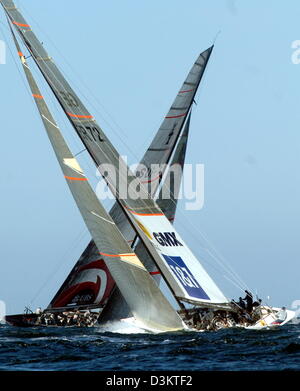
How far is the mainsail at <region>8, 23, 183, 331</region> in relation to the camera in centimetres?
2286

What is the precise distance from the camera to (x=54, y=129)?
80.1 ft

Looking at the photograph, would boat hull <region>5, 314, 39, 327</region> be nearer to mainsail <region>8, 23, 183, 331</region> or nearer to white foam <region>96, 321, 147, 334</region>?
white foam <region>96, 321, 147, 334</region>

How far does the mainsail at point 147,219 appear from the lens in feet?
77.3

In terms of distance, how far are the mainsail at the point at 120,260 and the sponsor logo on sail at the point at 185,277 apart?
0.82 meters

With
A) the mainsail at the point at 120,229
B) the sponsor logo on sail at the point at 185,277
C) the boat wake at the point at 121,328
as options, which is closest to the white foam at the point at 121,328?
the boat wake at the point at 121,328

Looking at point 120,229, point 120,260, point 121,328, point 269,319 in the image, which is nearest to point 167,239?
point 120,260

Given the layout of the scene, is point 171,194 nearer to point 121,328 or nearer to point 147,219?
point 147,219

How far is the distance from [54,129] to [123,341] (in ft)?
21.9

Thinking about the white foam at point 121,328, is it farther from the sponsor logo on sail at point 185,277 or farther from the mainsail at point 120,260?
the sponsor logo on sail at point 185,277

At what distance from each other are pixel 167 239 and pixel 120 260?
6.29 feet

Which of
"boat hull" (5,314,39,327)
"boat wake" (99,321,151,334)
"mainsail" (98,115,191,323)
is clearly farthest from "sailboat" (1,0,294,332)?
"boat hull" (5,314,39,327)
